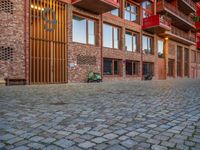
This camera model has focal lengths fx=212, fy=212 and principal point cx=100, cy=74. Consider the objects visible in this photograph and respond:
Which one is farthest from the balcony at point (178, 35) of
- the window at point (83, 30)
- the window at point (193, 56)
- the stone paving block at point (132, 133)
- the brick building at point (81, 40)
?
the stone paving block at point (132, 133)

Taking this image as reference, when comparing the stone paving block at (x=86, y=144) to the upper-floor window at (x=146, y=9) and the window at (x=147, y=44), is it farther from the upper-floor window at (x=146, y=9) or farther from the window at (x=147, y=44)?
the upper-floor window at (x=146, y=9)

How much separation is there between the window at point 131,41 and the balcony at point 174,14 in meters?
5.94

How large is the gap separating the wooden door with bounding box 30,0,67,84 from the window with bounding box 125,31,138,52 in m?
8.16

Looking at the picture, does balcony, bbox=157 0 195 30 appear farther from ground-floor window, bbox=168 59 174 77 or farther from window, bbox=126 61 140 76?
window, bbox=126 61 140 76

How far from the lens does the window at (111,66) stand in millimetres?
19500

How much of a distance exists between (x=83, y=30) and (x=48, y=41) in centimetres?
376

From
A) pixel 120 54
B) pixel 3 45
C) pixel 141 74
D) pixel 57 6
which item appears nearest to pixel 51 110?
pixel 3 45

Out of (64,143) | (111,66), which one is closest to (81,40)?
(111,66)

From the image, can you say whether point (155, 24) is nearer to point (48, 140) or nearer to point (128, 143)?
point (128, 143)

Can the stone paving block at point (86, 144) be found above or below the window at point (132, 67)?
below

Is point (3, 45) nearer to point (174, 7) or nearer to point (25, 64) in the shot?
point (25, 64)

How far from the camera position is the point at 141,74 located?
23.2 meters

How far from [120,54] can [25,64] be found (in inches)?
390

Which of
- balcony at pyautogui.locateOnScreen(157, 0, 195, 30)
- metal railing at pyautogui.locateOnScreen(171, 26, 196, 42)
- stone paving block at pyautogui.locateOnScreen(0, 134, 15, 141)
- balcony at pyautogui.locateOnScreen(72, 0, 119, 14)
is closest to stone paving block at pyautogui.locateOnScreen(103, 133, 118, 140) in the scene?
stone paving block at pyautogui.locateOnScreen(0, 134, 15, 141)
